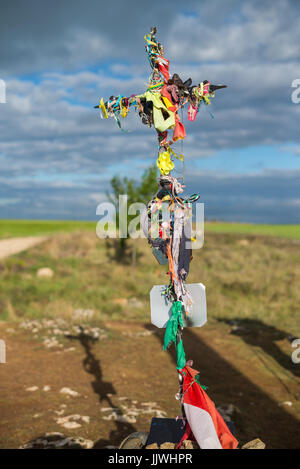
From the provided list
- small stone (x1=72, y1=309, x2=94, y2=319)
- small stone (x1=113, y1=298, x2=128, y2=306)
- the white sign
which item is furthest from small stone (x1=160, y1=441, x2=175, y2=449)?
small stone (x1=113, y1=298, x2=128, y2=306)

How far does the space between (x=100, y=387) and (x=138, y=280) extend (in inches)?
467

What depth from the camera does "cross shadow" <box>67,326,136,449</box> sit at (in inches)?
235

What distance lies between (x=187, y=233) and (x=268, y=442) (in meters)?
4.38

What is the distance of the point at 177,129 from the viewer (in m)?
3.50

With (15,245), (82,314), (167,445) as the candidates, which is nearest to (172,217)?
(167,445)

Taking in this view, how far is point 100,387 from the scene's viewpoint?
818cm

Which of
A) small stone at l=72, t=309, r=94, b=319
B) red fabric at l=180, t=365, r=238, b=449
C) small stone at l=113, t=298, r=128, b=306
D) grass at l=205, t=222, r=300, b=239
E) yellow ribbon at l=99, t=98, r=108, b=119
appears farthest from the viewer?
grass at l=205, t=222, r=300, b=239

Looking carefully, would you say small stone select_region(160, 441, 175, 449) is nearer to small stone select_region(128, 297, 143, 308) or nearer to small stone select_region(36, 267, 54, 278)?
small stone select_region(128, 297, 143, 308)

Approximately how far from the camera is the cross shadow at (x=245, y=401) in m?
6.38

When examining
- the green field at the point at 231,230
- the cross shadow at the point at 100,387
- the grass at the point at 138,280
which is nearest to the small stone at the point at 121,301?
the grass at the point at 138,280

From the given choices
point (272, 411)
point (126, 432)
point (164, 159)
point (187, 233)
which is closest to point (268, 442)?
point (272, 411)

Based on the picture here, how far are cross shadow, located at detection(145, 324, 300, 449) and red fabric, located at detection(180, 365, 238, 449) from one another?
315cm

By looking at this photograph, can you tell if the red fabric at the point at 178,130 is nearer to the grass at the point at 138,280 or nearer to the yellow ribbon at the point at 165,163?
the yellow ribbon at the point at 165,163

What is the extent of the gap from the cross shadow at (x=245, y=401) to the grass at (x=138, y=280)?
3.01m
